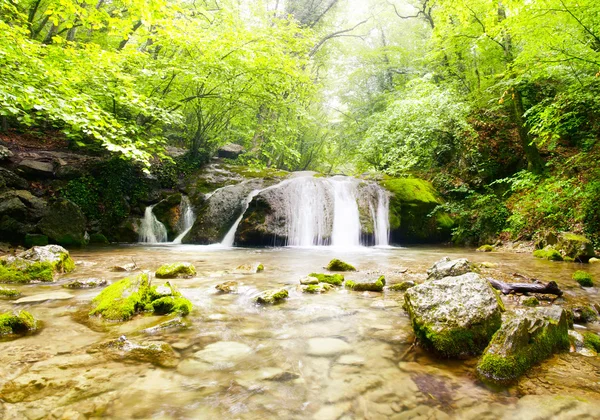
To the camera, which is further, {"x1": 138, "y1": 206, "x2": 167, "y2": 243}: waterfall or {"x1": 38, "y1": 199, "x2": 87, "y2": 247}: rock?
{"x1": 138, "y1": 206, "x2": 167, "y2": 243}: waterfall

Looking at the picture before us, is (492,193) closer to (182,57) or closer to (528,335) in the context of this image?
(528,335)

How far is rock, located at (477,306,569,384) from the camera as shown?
1.68 m

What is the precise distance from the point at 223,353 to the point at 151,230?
411 inches

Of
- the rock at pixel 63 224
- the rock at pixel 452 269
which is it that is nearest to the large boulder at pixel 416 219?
the rock at pixel 452 269

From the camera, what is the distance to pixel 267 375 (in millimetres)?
1727

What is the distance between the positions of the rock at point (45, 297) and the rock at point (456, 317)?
3.38m

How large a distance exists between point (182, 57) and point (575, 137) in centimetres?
1289

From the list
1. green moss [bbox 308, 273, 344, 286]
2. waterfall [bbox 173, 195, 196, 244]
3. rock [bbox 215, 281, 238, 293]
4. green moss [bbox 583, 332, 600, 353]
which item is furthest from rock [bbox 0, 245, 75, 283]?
waterfall [bbox 173, 195, 196, 244]

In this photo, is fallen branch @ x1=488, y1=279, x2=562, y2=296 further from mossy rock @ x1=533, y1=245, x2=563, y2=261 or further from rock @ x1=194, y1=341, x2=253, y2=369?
mossy rock @ x1=533, y1=245, x2=563, y2=261

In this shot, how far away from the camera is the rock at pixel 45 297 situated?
2932 millimetres

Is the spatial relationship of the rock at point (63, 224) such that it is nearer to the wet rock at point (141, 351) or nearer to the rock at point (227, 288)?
the rock at point (227, 288)

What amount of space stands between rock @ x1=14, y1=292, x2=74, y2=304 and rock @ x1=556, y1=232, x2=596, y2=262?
837cm

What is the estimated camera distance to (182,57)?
9.89 meters

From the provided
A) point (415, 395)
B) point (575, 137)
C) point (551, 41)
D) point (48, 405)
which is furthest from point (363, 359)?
point (575, 137)
